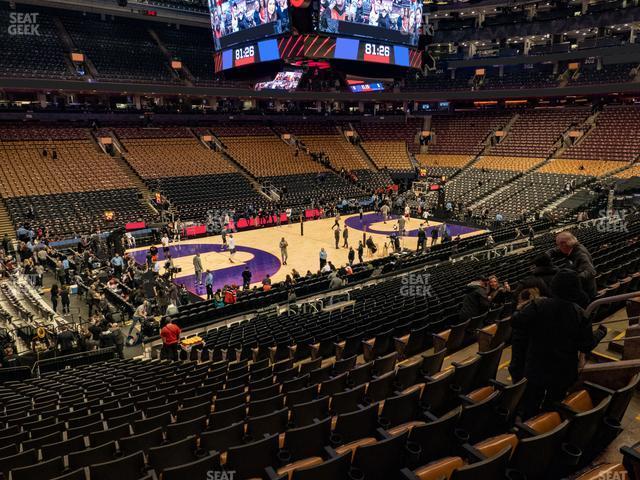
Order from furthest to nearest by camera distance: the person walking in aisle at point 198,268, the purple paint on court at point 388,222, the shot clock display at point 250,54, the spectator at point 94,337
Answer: the purple paint on court at point 388,222
the shot clock display at point 250,54
the person walking in aisle at point 198,268
the spectator at point 94,337

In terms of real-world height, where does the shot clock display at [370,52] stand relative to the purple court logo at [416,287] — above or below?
above

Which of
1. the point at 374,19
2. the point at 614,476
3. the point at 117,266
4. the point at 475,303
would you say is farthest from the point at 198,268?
the point at 614,476

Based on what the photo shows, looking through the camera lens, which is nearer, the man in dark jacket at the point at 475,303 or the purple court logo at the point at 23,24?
the man in dark jacket at the point at 475,303

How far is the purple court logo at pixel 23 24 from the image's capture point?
38.2 metres

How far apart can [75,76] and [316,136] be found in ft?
77.9

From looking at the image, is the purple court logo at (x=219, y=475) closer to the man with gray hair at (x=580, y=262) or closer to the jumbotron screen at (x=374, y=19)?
the man with gray hair at (x=580, y=262)

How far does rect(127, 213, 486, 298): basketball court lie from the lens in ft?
71.2

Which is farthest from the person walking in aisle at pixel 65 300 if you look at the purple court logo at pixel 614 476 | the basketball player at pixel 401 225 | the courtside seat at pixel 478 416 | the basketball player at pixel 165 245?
the basketball player at pixel 401 225

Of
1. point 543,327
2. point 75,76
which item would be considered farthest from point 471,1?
point 543,327

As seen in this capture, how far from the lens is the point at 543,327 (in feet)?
12.9

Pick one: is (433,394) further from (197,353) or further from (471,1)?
(471,1)

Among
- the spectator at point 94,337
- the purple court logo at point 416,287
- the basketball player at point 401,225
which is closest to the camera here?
the purple court logo at point 416,287

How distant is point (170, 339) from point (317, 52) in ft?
55.5

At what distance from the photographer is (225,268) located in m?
22.6
